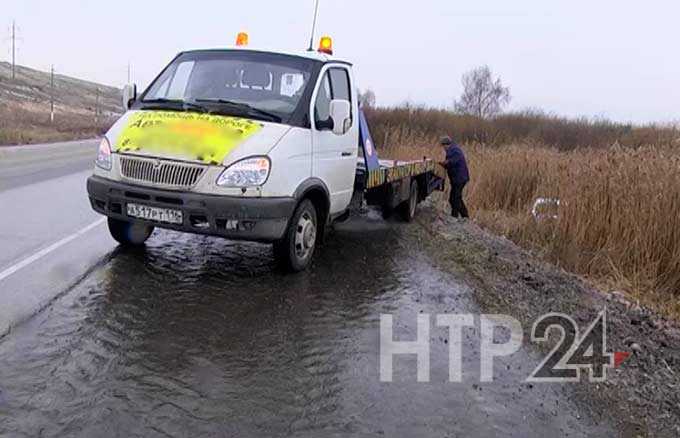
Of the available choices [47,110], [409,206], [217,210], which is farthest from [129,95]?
[47,110]

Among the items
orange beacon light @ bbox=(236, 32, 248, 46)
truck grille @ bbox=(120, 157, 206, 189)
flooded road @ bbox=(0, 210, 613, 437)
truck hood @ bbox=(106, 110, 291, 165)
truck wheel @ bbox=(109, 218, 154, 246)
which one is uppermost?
orange beacon light @ bbox=(236, 32, 248, 46)

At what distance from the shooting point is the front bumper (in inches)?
206

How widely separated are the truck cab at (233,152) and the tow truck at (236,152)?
0.01 m

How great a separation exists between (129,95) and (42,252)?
1860mm

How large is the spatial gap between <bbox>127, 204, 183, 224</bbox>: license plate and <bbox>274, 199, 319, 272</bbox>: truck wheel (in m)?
0.99

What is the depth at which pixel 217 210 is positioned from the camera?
206 inches

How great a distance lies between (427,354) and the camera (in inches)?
171

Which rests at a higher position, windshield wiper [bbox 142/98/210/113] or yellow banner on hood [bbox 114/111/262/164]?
windshield wiper [bbox 142/98/210/113]

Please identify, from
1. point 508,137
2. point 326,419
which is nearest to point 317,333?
point 326,419

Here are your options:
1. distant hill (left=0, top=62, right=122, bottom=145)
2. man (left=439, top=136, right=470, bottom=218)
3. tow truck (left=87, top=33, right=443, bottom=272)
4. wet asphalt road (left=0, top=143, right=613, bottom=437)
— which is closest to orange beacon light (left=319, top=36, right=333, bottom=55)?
tow truck (left=87, top=33, right=443, bottom=272)

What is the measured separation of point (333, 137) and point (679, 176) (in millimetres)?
4606

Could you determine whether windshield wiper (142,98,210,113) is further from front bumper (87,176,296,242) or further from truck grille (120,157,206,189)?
front bumper (87,176,296,242)

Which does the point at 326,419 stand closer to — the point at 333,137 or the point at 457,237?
the point at 333,137

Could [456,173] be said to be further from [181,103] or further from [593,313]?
[181,103]
